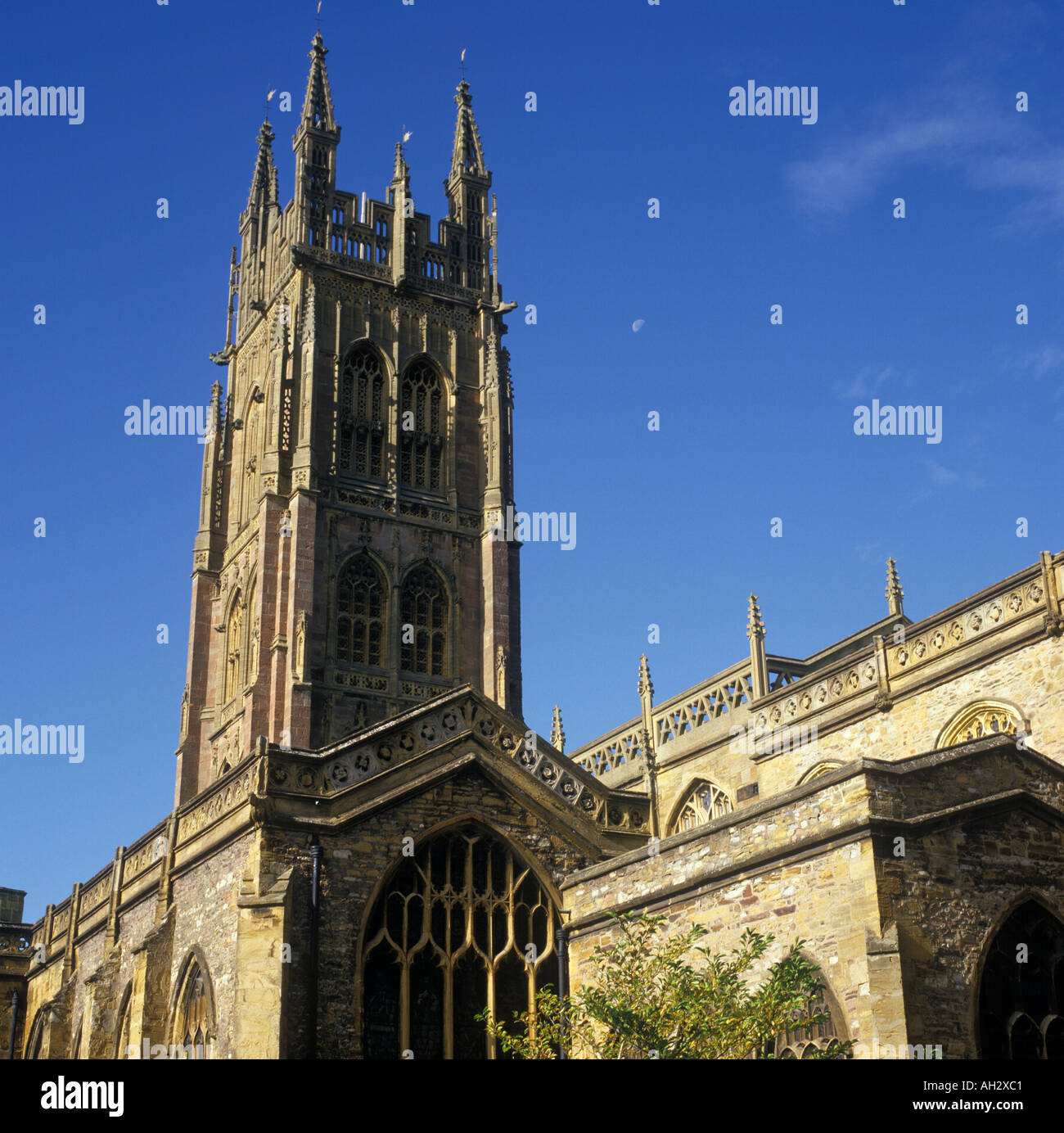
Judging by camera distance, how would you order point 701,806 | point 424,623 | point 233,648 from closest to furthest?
point 701,806
point 424,623
point 233,648

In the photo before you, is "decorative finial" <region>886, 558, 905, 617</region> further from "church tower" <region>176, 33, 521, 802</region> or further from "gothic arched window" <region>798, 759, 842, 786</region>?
"church tower" <region>176, 33, 521, 802</region>

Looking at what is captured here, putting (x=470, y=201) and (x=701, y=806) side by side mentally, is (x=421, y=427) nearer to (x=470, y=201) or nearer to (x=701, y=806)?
(x=470, y=201)

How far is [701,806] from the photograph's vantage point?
123ft

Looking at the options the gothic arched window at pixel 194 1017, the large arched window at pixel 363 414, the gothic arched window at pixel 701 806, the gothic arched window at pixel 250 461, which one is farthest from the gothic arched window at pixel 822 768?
the gothic arched window at pixel 250 461

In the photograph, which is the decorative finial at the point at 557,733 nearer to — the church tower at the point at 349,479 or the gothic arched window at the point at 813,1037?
the church tower at the point at 349,479

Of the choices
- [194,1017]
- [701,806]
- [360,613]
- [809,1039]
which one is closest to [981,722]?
[809,1039]

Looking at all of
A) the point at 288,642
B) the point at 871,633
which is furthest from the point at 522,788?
the point at 288,642

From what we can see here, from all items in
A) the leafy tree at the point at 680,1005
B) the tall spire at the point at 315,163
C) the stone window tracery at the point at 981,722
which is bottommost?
the leafy tree at the point at 680,1005

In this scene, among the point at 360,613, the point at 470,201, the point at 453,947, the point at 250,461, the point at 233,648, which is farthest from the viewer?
the point at 470,201

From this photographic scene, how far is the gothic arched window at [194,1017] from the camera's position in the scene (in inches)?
1006

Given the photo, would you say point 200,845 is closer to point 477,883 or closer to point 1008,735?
point 477,883

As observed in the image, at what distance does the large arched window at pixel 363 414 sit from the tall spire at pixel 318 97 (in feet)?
31.6

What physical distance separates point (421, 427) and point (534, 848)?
104 ft
